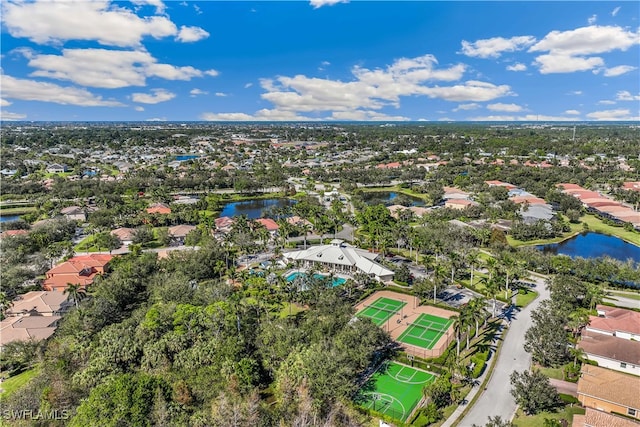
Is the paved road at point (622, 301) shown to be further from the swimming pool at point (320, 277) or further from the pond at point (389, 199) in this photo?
the pond at point (389, 199)

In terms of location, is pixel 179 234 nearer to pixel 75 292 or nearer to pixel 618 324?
pixel 75 292

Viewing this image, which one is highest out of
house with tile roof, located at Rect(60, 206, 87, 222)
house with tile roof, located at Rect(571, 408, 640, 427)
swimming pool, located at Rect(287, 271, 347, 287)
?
house with tile roof, located at Rect(60, 206, 87, 222)

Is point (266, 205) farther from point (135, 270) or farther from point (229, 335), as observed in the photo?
point (229, 335)

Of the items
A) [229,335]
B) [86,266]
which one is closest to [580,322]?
[229,335]

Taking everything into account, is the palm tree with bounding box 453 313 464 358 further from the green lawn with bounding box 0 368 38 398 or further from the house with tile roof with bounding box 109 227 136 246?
the house with tile roof with bounding box 109 227 136 246

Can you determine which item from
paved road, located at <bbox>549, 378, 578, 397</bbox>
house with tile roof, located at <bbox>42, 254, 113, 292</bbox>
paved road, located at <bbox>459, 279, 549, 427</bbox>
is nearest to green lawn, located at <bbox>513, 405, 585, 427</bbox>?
paved road, located at <bbox>459, 279, 549, 427</bbox>
